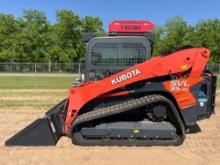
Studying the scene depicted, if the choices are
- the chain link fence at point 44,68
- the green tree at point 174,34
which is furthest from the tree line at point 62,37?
the chain link fence at point 44,68

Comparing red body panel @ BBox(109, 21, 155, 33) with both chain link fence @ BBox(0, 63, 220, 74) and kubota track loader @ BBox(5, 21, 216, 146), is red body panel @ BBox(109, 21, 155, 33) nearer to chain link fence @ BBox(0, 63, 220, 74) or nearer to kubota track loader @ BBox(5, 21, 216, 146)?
kubota track loader @ BBox(5, 21, 216, 146)

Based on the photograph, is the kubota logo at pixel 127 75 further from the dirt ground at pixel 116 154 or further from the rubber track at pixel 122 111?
the dirt ground at pixel 116 154

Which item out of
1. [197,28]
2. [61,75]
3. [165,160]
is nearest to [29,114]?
[165,160]

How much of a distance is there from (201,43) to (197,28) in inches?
185

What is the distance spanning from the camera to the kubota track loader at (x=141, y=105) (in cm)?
872

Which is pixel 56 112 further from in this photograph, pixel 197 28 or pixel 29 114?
pixel 197 28

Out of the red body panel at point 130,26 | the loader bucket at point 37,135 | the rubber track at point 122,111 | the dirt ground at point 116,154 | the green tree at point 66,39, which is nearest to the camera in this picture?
the dirt ground at point 116,154

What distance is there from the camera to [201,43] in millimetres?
56000

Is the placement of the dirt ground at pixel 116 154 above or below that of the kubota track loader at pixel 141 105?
below

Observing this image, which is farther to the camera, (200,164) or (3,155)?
(3,155)

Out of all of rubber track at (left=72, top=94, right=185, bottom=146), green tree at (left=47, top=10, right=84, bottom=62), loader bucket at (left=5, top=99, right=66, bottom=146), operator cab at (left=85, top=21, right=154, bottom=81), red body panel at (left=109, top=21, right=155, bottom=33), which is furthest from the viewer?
green tree at (left=47, top=10, right=84, bottom=62)

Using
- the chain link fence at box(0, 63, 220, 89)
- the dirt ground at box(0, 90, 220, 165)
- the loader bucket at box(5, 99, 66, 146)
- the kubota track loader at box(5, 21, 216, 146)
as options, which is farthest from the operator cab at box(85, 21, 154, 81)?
the chain link fence at box(0, 63, 220, 89)

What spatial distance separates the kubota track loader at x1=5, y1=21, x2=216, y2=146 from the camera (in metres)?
8.72

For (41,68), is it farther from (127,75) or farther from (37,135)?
(127,75)
